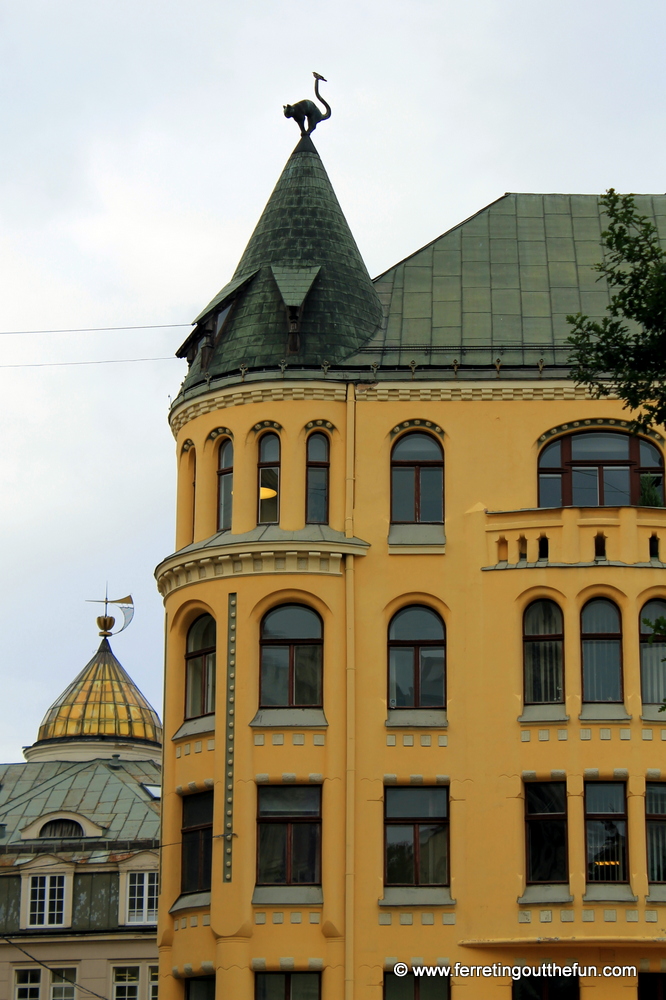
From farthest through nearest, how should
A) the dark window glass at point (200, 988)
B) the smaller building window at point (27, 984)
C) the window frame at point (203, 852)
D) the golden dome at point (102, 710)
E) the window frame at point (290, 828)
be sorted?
the golden dome at point (102, 710) → the smaller building window at point (27, 984) → the window frame at point (203, 852) → the dark window glass at point (200, 988) → the window frame at point (290, 828)

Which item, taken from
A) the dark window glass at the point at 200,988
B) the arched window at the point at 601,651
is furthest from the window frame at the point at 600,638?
the dark window glass at the point at 200,988

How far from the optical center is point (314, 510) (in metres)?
41.7

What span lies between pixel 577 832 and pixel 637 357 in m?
11.4

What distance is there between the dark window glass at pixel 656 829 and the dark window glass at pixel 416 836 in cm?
427

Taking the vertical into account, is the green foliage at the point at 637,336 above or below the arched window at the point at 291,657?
above

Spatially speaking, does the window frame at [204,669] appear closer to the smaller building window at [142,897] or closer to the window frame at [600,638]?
the window frame at [600,638]

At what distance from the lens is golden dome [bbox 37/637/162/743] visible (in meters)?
85.2

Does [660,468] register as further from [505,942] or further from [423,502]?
[505,942]

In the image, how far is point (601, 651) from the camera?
39.8 metres

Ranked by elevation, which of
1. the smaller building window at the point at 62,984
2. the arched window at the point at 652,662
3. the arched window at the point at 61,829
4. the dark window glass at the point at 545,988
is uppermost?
the arched window at the point at 61,829

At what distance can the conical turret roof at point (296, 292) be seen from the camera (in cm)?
4278

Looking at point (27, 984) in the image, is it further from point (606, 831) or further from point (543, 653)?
point (606, 831)

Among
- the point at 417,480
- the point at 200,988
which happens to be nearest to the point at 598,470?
the point at 417,480

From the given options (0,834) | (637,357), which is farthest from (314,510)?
(0,834)
